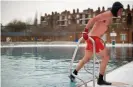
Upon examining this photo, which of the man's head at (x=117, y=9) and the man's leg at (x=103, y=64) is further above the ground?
the man's head at (x=117, y=9)

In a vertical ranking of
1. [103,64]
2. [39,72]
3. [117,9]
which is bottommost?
[39,72]

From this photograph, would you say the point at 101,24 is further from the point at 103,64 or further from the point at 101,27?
the point at 103,64

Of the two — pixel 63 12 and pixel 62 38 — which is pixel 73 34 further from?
pixel 63 12

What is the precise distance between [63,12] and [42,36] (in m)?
5.40

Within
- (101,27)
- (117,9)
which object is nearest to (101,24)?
(101,27)

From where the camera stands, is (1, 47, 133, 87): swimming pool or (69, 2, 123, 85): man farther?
(1, 47, 133, 87): swimming pool

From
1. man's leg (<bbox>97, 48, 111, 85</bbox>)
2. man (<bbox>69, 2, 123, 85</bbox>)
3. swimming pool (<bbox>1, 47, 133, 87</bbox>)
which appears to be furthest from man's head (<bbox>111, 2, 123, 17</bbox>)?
swimming pool (<bbox>1, 47, 133, 87</bbox>)

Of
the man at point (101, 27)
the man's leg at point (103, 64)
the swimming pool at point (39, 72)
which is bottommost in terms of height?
the swimming pool at point (39, 72)

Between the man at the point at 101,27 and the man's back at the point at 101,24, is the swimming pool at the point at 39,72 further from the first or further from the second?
the man's back at the point at 101,24

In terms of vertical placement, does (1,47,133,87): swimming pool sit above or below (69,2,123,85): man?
below

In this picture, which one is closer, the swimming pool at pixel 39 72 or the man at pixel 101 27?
the man at pixel 101 27

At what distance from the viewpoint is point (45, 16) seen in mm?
57844

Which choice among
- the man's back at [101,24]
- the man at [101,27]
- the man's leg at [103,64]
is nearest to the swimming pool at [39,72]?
the man's leg at [103,64]

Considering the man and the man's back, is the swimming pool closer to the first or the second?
the man
